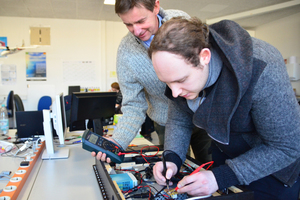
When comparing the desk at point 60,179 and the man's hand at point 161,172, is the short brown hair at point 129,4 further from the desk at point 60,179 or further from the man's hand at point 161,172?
the desk at point 60,179

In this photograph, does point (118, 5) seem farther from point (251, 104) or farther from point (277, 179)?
point (277, 179)

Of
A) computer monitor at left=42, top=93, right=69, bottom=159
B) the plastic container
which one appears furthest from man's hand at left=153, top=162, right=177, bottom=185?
the plastic container

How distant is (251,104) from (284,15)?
5.58 meters

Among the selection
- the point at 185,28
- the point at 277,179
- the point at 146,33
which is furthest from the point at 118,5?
the point at 277,179

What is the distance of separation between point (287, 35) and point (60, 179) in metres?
5.84

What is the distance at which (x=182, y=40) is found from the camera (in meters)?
0.66

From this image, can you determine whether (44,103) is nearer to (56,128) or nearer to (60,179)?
(56,128)

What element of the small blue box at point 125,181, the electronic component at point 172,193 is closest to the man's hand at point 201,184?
the electronic component at point 172,193

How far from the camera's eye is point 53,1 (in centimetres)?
417

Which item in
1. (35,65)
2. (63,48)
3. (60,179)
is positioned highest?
(63,48)

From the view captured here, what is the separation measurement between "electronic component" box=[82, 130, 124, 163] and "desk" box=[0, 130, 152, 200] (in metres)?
0.15

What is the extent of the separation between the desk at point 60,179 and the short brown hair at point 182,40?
0.66 metres

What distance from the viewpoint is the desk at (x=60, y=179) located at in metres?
0.95

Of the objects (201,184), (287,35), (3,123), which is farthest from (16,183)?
(287,35)
